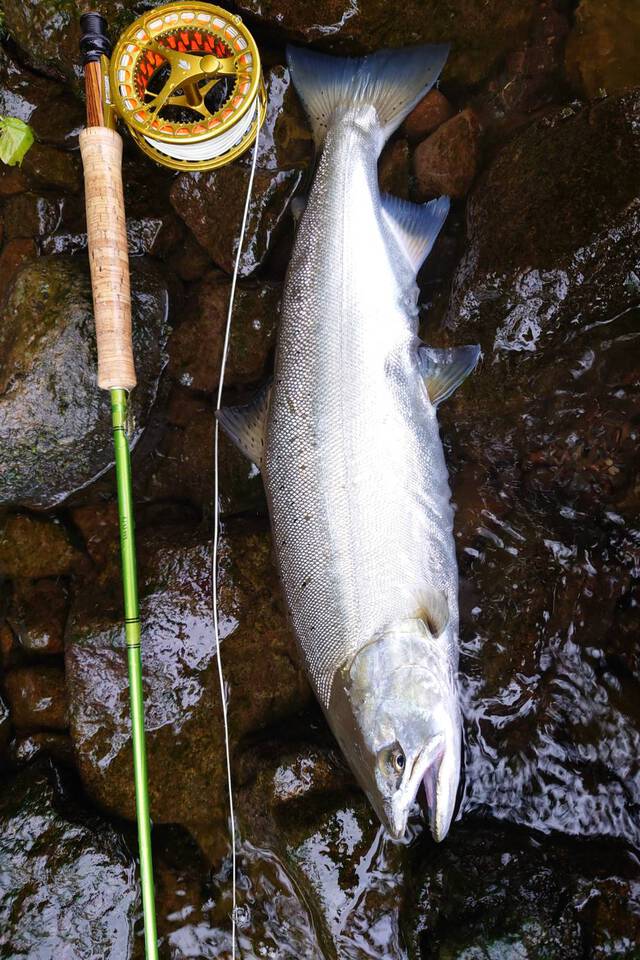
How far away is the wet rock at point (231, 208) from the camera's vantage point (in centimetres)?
305

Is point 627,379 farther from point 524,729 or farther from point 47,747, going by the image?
point 47,747

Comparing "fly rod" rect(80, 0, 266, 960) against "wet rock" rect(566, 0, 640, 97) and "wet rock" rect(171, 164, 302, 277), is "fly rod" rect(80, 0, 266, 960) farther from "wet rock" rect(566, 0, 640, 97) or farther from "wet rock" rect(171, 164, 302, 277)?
"wet rock" rect(566, 0, 640, 97)

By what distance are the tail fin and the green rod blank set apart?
1574mm

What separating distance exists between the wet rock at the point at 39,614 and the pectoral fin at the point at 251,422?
1486mm

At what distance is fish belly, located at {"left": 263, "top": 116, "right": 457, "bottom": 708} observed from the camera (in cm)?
238

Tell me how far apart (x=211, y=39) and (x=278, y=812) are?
3350 millimetres

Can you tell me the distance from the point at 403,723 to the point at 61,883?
2031 millimetres

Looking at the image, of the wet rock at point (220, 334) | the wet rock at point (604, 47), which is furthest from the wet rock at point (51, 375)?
the wet rock at point (604, 47)

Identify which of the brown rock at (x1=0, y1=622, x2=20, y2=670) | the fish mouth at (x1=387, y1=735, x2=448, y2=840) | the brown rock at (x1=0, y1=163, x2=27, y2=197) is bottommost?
the brown rock at (x1=0, y1=622, x2=20, y2=670)

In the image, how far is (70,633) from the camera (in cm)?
311

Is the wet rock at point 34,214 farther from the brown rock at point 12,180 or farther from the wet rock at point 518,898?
the wet rock at point 518,898

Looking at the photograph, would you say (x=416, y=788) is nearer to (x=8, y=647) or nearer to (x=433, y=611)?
(x=433, y=611)

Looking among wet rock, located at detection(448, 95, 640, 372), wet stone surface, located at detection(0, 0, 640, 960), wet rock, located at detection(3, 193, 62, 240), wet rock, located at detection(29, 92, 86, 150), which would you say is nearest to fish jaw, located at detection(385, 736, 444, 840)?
wet stone surface, located at detection(0, 0, 640, 960)

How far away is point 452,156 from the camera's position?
2.97 meters
